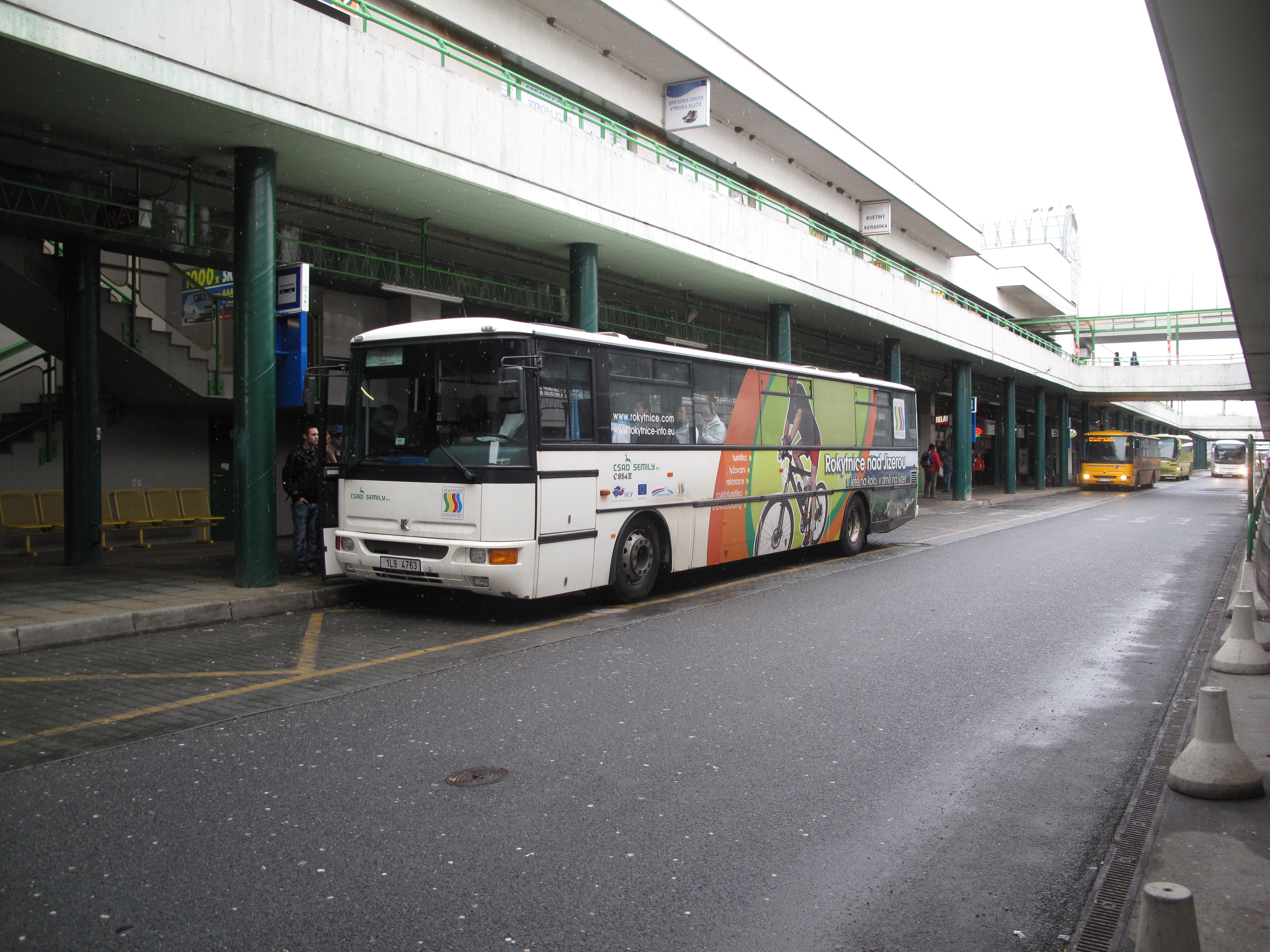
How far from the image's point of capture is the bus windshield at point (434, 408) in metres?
9.20

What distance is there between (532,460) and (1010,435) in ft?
115

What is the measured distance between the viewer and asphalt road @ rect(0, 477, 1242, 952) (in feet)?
11.1

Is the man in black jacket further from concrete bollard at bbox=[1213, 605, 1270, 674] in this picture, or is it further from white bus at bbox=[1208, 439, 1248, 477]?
white bus at bbox=[1208, 439, 1248, 477]

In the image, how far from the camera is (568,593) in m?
11.4

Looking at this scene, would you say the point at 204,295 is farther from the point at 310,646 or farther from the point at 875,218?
the point at 875,218

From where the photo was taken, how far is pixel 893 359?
27422mm

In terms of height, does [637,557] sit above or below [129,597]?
above

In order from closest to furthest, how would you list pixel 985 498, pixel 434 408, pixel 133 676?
pixel 133 676, pixel 434 408, pixel 985 498

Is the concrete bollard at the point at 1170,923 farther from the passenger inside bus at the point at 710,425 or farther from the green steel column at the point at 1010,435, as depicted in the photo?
the green steel column at the point at 1010,435

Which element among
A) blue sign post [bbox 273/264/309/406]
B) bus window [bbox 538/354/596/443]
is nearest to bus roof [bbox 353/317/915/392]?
bus window [bbox 538/354/596/443]

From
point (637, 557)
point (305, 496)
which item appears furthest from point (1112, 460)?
point (305, 496)

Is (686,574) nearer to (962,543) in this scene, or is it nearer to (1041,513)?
(962,543)

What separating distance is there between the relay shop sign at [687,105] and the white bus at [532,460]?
1104 cm

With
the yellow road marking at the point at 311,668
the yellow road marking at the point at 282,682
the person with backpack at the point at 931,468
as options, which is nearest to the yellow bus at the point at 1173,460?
the person with backpack at the point at 931,468
